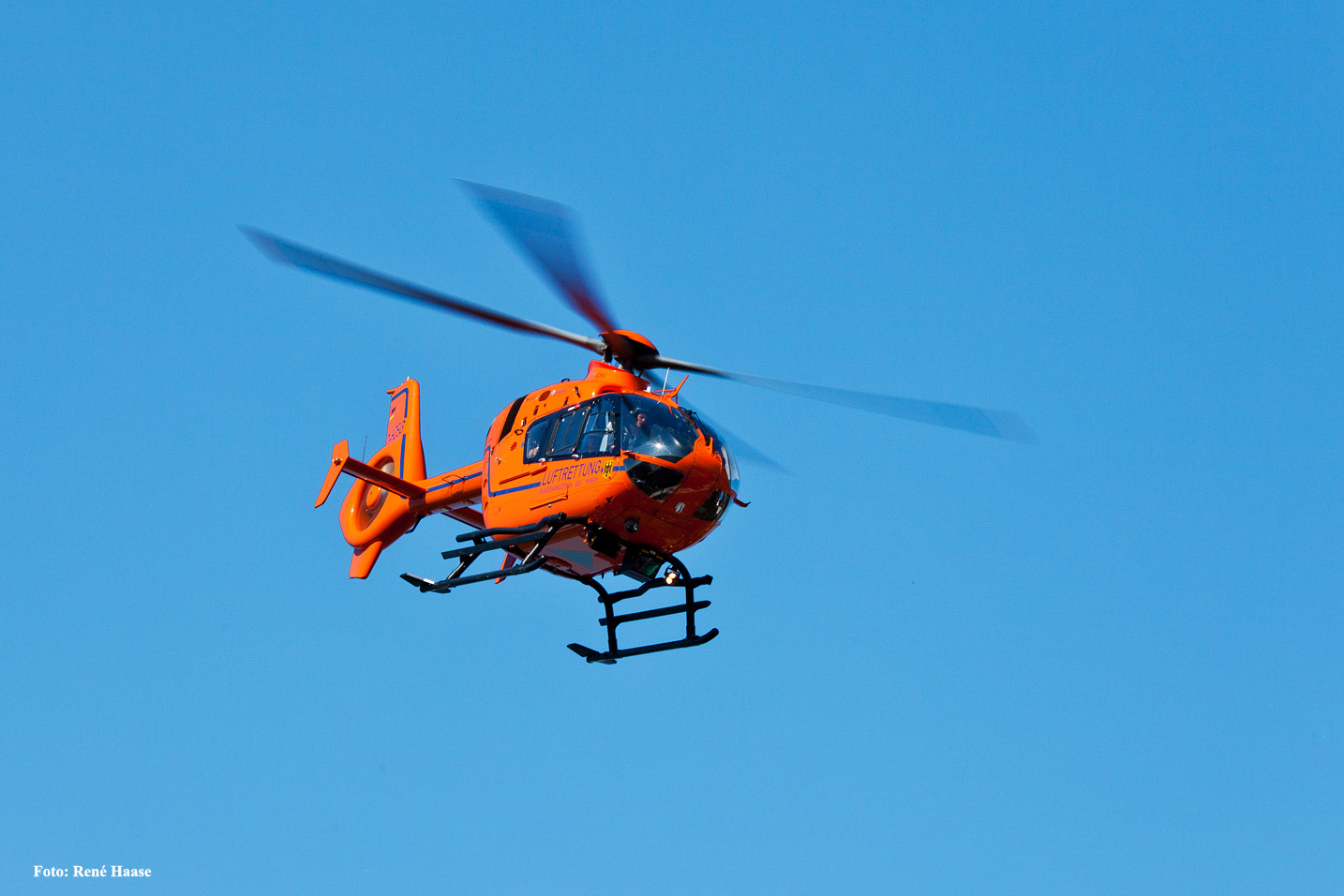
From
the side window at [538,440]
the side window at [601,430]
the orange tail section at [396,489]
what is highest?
the orange tail section at [396,489]

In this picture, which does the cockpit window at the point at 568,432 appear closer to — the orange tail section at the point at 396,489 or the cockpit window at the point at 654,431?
the cockpit window at the point at 654,431

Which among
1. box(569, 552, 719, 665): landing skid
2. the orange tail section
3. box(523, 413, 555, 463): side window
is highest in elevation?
the orange tail section

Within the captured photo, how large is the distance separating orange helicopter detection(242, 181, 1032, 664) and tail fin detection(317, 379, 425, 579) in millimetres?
1624

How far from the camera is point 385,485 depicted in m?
22.3

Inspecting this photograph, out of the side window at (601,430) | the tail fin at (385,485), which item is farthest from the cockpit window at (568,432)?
the tail fin at (385,485)

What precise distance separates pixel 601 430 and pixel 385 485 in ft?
16.3

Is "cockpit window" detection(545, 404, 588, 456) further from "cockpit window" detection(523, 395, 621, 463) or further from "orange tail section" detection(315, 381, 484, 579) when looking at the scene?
"orange tail section" detection(315, 381, 484, 579)

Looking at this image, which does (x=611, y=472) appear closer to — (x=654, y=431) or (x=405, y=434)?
(x=654, y=431)

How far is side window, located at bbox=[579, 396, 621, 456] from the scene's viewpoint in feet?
60.9

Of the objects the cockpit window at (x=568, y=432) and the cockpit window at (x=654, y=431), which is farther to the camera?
the cockpit window at (x=568, y=432)

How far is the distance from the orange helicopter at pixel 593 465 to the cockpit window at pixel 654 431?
0.02 m

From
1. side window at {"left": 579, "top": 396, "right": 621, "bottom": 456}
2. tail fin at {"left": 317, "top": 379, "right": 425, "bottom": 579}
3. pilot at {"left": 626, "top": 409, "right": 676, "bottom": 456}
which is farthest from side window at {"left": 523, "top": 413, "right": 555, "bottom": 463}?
tail fin at {"left": 317, "top": 379, "right": 425, "bottom": 579}

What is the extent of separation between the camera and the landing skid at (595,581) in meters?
19.0

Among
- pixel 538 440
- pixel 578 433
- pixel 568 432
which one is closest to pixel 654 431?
pixel 578 433
